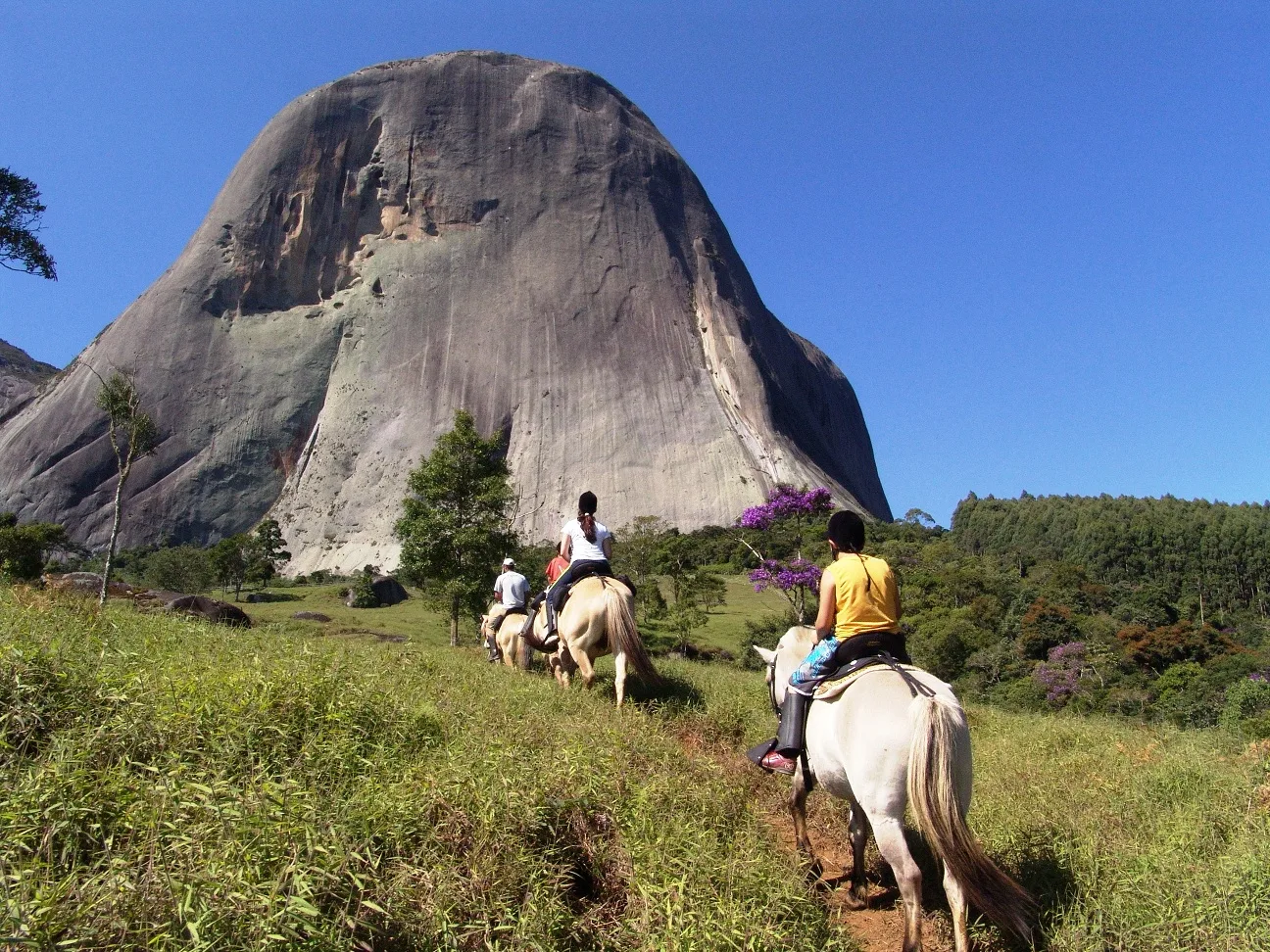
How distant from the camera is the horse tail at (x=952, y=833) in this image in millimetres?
4105

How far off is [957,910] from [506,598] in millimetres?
9145

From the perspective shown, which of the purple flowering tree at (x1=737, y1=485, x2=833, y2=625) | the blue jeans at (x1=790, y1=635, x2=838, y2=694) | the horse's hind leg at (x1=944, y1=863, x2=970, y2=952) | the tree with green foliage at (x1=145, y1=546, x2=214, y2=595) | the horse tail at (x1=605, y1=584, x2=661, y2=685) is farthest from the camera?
the tree with green foliage at (x1=145, y1=546, x2=214, y2=595)

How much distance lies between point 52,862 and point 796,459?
61792 mm

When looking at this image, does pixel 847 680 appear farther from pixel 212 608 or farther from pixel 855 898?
pixel 212 608

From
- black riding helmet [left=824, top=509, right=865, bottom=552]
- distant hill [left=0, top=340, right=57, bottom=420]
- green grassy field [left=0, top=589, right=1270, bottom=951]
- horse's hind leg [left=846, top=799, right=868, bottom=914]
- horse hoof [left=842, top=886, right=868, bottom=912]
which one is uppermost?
distant hill [left=0, top=340, right=57, bottom=420]

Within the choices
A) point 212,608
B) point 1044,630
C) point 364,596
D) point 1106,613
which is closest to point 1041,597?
point 1106,613

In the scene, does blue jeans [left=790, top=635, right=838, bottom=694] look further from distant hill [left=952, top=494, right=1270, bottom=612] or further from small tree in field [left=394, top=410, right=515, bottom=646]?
distant hill [left=952, top=494, right=1270, bottom=612]

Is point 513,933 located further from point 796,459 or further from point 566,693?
point 796,459

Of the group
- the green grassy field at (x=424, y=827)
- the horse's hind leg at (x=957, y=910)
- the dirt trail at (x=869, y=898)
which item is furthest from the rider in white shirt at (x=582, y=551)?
the horse's hind leg at (x=957, y=910)

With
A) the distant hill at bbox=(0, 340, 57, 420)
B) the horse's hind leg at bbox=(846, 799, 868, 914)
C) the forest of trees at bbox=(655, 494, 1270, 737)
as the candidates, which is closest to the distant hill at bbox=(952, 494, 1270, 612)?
the forest of trees at bbox=(655, 494, 1270, 737)

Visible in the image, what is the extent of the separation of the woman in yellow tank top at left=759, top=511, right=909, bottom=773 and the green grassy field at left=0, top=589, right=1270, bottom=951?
846 mm

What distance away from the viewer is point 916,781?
420cm

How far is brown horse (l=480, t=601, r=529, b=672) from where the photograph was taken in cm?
1167

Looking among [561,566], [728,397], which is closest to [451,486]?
[561,566]
